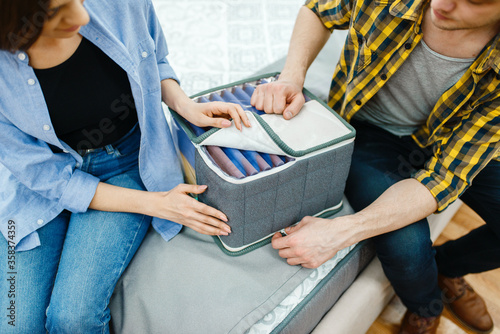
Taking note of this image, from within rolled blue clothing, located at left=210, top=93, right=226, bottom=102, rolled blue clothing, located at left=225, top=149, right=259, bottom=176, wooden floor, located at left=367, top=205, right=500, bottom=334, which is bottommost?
wooden floor, located at left=367, top=205, right=500, bottom=334

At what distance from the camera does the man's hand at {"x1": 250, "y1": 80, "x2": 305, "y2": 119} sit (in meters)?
0.80

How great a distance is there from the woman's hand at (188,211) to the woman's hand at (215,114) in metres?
0.13

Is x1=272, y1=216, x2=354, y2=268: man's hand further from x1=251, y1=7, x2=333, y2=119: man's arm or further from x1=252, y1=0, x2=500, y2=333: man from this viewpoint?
x1=251, y1=7, x2=333, y2=119: man's arm

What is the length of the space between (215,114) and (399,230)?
19.5 inches

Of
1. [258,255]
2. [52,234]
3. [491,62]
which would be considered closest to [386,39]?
[491,62]

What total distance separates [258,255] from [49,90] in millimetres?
542

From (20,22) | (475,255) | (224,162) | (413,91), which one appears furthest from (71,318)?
(475,255)

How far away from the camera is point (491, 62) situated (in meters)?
0.75

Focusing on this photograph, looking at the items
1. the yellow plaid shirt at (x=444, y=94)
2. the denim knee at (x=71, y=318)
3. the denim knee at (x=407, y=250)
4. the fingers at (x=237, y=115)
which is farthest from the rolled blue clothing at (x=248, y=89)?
the denim knee at (x=71, y=318)

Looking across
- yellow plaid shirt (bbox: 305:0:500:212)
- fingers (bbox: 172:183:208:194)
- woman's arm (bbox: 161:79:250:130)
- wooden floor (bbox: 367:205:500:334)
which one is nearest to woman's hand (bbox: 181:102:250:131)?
woman's arm (bbox: 161:79:250:130)

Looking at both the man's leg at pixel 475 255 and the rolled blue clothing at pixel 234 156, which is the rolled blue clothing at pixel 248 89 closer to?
the rolled blue clothing at pixel 234 156

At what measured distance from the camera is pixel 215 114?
80cm

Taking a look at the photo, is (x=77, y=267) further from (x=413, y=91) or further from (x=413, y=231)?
(x=413, y=91)

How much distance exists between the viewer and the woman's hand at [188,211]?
0.76 meters
